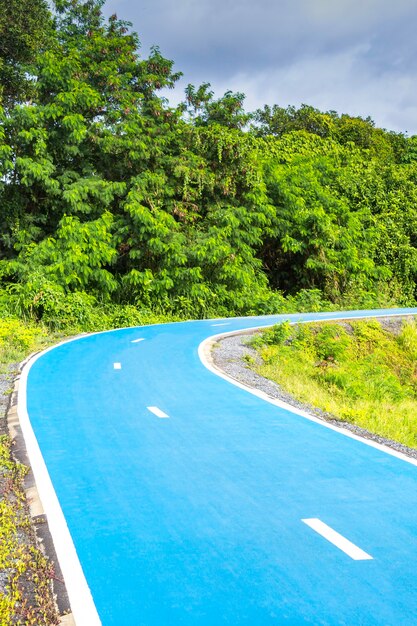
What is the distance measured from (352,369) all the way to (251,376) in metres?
6.33

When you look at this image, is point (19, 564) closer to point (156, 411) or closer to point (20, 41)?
point (156, 411)

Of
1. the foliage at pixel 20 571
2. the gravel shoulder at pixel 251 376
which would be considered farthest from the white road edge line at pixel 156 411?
the foliage at pixel 20 571

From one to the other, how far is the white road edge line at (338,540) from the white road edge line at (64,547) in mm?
1985

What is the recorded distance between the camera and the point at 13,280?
89.2 ft

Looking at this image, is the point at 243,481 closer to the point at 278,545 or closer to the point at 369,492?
the point at 369,492

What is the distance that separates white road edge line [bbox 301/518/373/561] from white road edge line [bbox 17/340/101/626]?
1.99m

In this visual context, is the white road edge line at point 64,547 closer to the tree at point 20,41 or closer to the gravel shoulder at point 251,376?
the gravel shoulder at point 251,376

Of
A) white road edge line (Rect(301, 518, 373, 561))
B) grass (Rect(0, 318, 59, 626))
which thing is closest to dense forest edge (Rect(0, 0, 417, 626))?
grass (Rect(0, 318, 59, 626))

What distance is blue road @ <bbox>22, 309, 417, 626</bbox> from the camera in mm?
4539

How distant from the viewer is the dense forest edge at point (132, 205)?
85.9 ft

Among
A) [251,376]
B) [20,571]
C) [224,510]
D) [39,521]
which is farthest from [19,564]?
[251,376]

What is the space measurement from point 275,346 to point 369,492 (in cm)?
1378

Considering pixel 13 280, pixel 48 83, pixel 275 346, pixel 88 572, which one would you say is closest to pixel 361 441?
pixel 88 572

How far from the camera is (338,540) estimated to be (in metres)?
5.55
